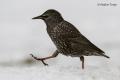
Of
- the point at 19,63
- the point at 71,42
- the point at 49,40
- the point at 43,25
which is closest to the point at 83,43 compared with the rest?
the point at 71,42

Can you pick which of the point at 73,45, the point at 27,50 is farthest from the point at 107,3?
the point at 73,45

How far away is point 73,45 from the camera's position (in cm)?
562

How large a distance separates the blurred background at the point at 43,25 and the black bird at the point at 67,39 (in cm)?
90

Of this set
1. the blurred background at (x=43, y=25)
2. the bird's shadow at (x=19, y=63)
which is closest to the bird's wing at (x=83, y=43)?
the bird's shadow at (x=19, y=63)

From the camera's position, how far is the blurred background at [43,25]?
6.95 m

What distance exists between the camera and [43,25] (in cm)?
777

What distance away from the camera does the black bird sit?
5.57m

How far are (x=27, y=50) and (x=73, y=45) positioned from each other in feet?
4.37

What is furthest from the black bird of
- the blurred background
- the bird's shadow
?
the blurred background

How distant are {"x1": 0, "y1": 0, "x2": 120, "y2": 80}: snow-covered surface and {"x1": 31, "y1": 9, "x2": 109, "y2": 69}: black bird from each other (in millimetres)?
130

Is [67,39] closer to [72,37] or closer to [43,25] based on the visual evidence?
[72,37]

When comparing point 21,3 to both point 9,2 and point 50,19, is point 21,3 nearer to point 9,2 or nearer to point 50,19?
point 9,2

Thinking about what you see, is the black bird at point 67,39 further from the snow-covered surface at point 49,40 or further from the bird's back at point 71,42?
the snow-covered surface at point 49,40

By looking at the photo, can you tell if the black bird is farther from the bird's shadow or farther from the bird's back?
the bird's shadow
